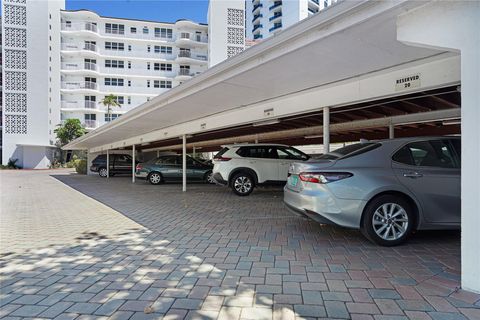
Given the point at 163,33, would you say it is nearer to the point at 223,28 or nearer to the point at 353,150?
the point at 223,28

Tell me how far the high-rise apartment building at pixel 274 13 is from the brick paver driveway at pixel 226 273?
2668 inches

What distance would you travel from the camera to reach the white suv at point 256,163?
9.51 meters

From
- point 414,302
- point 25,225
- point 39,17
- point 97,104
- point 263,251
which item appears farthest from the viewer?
point 97,104

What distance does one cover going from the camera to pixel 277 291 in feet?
9.78

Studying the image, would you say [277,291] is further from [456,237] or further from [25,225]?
[25,225]

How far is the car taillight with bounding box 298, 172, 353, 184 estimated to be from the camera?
13.8 feet

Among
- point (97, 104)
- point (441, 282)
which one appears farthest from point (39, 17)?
point (441, 282)

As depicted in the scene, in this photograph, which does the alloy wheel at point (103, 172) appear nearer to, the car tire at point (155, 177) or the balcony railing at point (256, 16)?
the car tire at point (155, 177)

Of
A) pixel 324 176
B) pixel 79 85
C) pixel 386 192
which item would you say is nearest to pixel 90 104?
pixel 79 85

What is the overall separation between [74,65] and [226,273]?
5002cm

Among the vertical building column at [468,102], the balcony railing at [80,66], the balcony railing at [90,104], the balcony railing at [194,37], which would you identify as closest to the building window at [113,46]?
the balcony railing at [80,66]

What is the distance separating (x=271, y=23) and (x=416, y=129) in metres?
70.6

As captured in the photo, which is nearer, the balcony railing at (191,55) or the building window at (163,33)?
the balcony railing at (191,55)

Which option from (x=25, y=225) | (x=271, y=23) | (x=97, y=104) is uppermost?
(x=271, y=23)
